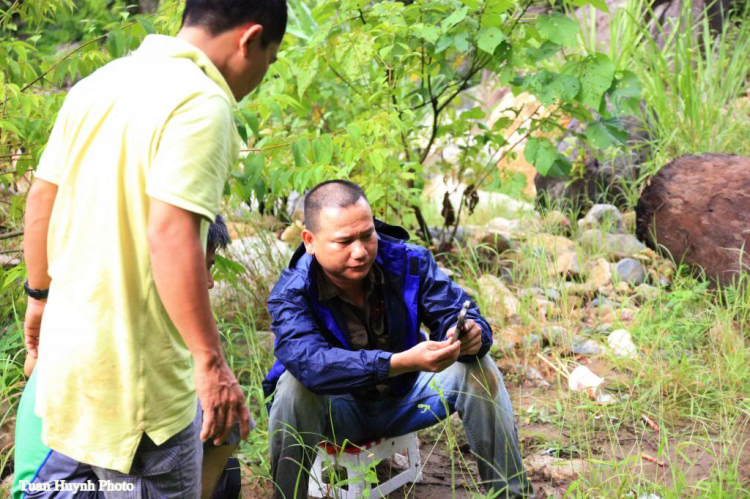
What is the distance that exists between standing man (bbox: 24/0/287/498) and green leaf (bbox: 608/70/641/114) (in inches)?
101

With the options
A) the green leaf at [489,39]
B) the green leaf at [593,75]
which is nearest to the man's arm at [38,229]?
the green leaf at [489,39]

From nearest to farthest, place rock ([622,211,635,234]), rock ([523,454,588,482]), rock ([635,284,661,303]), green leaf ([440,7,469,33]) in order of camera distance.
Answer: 1. rock ([523,454,588,482])
2. green leaf ([440,7,469,33])
3. rock ([635,284,661,303])
4. rock ([622,211,635,234])

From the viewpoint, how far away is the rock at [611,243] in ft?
16.0

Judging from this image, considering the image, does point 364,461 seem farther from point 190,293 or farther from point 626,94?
point 626,94

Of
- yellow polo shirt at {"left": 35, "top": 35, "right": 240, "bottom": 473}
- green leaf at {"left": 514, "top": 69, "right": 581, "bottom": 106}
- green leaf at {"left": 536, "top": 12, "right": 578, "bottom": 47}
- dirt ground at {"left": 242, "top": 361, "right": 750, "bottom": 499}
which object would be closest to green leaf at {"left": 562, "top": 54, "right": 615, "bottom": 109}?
green leaf at {"left": 514, "top": 69, "right": 581, "bottom": 106}

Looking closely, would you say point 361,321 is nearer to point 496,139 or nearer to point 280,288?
point 280,288

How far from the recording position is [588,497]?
92.2 inches

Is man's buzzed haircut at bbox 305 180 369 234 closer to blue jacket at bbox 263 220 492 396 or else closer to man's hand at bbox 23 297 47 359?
blue jacket at bbox 263 220 492 396

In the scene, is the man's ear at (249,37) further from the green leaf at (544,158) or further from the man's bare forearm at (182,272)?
the green leaf at (544,158)

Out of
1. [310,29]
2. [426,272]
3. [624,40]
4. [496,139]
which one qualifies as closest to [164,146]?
[426,272]

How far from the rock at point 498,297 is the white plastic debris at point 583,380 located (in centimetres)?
59

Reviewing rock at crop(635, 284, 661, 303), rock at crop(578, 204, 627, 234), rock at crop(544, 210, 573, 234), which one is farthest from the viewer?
rock at crop(578, 204, 627, 234)

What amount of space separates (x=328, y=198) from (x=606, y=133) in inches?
81.0

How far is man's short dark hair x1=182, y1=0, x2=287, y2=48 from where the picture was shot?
158 cm
